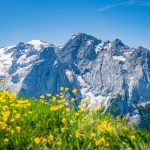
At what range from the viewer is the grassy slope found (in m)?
6.56

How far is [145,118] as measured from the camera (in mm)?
6559

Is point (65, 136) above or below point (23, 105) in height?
below

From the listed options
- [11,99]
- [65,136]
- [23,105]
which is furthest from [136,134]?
[11,99]

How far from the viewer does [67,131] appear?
7.66m

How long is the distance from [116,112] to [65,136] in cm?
166

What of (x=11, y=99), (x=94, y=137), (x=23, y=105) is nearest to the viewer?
(x=94, y=137)

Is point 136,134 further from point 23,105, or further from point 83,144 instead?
point 23,105

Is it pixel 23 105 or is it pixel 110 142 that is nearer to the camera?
pixel 110 142

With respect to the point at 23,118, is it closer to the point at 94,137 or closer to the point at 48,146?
the point at 48,146

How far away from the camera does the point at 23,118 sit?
27.0 feet

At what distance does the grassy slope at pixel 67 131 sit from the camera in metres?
6.56

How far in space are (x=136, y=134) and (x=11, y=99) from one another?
412 cm

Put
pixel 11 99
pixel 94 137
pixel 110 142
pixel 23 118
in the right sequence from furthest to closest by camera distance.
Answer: pixel 11 99 < pixel 23 118 < pixel 94 137 < pixel 110 142

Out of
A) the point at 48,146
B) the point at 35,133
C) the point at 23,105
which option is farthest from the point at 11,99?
the point at 48,146
